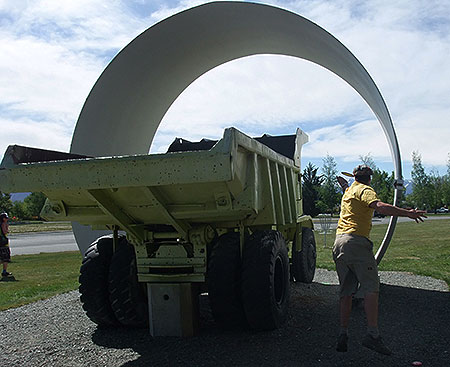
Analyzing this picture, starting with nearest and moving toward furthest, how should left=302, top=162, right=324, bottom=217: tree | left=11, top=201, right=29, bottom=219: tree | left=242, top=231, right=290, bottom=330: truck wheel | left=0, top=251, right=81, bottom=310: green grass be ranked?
left=242, top=231, right=290, bottom=330: truck wheel → left=0, top=251, right=81, bottom=310: green grass → left=302, top=162, right=324, bottom=217: tree → left=11, top=201, right=29, bottom=219: tree

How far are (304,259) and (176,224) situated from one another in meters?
3.83

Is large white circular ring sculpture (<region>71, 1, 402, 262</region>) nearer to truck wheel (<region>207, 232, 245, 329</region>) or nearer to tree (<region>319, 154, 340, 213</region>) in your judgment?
truck wheel (<region>207, 232, 245, 329</region>)

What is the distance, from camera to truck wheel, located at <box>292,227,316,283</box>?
26.1ft

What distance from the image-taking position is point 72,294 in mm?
8164

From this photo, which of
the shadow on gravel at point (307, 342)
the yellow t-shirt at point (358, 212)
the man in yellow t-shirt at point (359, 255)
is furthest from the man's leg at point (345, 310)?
the yellow t-shirt at point (358, 212)

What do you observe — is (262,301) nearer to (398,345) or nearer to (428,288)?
(398,345)

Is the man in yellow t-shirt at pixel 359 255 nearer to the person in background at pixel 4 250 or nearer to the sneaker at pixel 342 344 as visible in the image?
the sneaker at pixel 342 344

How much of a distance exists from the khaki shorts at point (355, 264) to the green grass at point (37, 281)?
5.34 metres

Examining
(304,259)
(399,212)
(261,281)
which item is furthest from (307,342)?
(304,259)

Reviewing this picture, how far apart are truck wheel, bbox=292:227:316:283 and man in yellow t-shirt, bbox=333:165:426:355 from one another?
9.81ft

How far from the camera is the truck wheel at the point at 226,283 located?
16.0ft

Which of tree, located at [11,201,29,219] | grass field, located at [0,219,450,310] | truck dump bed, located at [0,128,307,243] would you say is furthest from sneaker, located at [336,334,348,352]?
tree, located at [11,201,29,219]

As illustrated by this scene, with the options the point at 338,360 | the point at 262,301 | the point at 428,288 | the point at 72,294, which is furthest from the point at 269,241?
the point at 72,294

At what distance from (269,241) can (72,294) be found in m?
4.58
